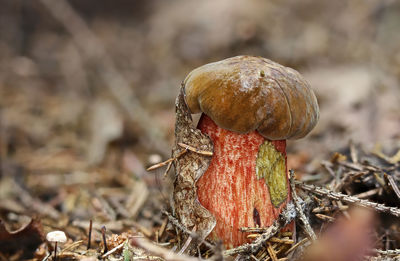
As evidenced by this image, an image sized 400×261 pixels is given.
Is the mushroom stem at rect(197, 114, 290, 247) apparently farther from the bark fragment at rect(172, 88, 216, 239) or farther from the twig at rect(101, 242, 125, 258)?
the twig at rect(101, 242, 125, 258)

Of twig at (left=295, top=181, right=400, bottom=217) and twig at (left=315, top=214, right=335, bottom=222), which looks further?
twig at (left=315, top=214, right=335, bottom=222)

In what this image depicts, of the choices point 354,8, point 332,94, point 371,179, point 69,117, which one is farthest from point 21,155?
point 354,8

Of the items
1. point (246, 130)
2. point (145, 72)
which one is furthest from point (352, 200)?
point (145, 72)

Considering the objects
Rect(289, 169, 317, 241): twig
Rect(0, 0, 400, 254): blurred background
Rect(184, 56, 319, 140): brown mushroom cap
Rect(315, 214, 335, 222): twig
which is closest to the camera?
Rect(184, 56, 319, 140): brown mushroom cap

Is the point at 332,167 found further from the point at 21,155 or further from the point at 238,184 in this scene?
the point at 21,155

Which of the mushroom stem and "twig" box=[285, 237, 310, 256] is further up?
the mushroom stem

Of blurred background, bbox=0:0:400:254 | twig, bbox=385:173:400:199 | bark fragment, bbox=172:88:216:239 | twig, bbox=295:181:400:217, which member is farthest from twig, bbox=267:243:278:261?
blurred background, bbox=0:0:400:254
